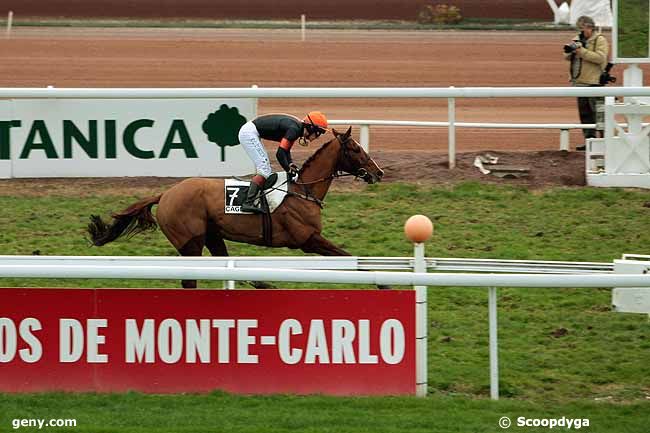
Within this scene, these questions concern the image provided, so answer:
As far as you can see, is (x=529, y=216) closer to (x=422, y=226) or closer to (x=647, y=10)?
(x=647, y=10)

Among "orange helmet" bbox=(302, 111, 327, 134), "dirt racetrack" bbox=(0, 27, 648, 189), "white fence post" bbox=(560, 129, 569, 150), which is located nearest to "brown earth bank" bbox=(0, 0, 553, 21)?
"dirt racetrack" bbox=(0, 27, 648, 189)

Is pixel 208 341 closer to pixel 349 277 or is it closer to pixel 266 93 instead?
pixel 349 277

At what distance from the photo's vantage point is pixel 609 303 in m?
7.46

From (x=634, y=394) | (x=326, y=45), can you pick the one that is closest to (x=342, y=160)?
(x=634, y=394)

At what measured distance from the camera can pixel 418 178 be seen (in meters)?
10.0

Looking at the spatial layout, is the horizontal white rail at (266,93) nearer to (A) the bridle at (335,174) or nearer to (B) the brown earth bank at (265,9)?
(A) the bridle at (335,174)

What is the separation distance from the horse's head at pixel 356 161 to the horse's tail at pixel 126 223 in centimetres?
121

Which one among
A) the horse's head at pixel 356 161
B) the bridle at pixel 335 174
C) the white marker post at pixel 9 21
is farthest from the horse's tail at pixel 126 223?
the white marker post at pixel 9 21

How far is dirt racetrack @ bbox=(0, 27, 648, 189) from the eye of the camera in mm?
14867

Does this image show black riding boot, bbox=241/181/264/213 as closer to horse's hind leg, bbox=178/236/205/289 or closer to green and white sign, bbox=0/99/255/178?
horse's hind leg, bbox=178/236/205/289

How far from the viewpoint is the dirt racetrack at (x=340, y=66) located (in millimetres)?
14867

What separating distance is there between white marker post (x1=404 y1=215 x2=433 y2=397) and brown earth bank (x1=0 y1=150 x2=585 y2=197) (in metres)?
4.19

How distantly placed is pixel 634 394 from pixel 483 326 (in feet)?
4.27

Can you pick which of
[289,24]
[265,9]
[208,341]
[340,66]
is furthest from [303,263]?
[265,9]
